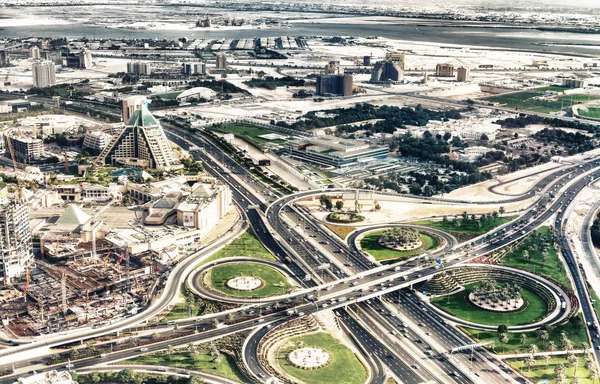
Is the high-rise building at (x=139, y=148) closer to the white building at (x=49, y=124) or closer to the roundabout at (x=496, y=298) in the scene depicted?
the white building at (x=49, y=124)

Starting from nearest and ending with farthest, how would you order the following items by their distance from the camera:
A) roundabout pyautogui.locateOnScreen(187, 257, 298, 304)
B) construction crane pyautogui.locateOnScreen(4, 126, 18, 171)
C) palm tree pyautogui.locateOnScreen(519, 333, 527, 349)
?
palm tree pyautogui.locateOnScreen(519, 333, 527, 349) < roundabout pyautogui.locateOnScreen(187, 257, 298, 304) < construction crane pyautogui.locateOnScreen(4, 126, 18, 171)

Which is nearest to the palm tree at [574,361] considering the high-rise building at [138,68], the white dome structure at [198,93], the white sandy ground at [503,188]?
the white sandy ground at [503,188]

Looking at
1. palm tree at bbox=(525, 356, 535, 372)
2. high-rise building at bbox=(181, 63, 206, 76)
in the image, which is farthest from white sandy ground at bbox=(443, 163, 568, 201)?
high-rise building at bbox=(181, 63, 206, 76)

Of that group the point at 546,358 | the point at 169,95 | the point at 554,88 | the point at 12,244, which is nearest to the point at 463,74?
the point at 554,88

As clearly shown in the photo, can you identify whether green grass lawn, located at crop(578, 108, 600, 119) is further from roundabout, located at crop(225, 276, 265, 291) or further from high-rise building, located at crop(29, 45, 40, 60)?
high-rise building, located at crop(29, 45, 40, 60)

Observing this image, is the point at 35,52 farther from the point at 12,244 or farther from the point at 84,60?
the point at 12,244

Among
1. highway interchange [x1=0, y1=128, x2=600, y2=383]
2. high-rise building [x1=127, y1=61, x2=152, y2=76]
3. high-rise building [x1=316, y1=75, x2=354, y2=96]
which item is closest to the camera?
highway interchange [x1=0, y1=128, x2=600, y2=383]

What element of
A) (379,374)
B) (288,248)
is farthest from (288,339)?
(288,248)
